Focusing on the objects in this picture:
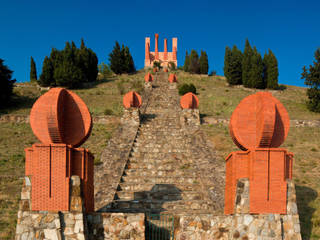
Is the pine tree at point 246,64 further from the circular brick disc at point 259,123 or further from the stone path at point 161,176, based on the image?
the circular brick disc at point 259,123

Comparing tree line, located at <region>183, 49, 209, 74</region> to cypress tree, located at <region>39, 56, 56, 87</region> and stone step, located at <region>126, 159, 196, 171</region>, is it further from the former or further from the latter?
stone step, located at <region>126, 159, 196, 171</region>

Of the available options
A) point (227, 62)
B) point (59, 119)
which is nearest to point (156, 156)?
point (59, 119)

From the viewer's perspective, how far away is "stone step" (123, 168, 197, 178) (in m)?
9.95

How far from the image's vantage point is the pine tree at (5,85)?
21516 millimetres

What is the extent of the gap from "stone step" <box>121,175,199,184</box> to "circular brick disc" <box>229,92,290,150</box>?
152 inches

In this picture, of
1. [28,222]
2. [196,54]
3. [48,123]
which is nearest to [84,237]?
[28,222]

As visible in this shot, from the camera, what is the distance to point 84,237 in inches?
215

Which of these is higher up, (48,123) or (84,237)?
(48,123)

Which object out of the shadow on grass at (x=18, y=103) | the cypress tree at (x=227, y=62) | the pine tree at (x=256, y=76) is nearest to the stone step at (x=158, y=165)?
A: the shadow on grass at (x=18, y=103)

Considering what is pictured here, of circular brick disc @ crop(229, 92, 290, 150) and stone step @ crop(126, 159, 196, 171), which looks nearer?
circular brick disc @ crop(229, 92, 290, 150)

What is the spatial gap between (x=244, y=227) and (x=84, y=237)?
115 inches

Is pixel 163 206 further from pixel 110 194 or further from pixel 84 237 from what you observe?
pixel 84 237

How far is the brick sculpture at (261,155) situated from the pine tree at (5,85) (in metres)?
19.8

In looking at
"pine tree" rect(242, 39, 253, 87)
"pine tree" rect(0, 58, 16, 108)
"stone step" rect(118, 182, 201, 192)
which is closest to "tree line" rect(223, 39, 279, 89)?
"pine tree" rect(242, 39, 253, 87)
